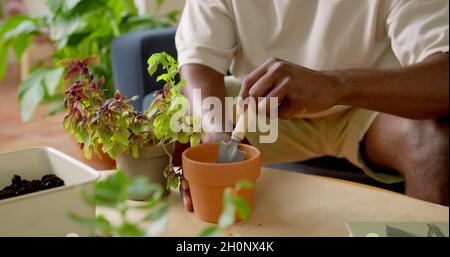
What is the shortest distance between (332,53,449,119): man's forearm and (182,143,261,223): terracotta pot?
25 centimetres

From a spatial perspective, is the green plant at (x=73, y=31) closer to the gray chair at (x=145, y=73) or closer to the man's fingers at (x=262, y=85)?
the gray chair at (x=145, y=73)

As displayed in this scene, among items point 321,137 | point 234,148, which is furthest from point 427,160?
point 234,148

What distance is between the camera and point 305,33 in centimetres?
115

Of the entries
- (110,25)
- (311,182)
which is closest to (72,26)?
(110,25)

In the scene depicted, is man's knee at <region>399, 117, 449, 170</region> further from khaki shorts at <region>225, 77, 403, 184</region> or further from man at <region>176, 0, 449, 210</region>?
khaki shorts at <region>225, 77, 403, 184</region>

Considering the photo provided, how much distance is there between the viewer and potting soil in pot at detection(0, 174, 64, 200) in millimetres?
706

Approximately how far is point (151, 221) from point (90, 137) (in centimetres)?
40

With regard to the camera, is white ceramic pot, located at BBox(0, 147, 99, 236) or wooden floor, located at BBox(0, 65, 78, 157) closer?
white ceramic pot, located at BBox(0, 147, 99, 236)

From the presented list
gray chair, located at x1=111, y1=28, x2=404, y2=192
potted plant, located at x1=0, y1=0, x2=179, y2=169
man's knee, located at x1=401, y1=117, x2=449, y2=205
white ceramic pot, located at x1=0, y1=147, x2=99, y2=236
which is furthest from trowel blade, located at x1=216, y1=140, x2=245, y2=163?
potted plant, located at x1=0, y1=0, x2=179, y2=169

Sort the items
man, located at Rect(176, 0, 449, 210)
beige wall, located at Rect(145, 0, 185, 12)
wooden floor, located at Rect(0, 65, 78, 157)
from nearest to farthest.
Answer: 1. man, located at Rect(176, 0, 449, 210)
2. beige wall, located at Rect(145, 0, 185, 12)
3. wooden floor, located at Rect(0, 65, 78, 157)

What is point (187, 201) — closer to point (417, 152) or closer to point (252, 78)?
point (252, 78)

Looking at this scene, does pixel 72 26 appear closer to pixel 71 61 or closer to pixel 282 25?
pixel 282 25

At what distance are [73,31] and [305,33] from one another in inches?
35.8

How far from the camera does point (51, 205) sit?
0.62m
